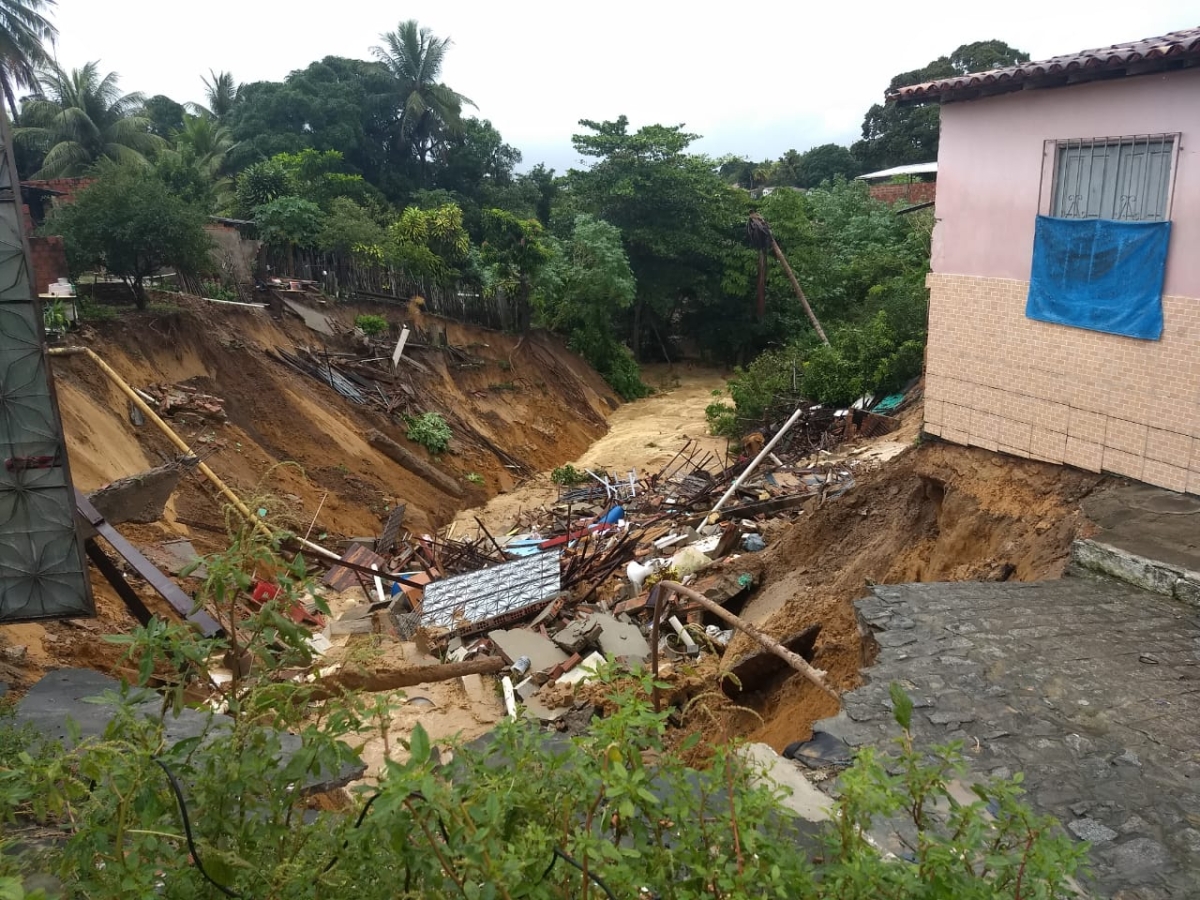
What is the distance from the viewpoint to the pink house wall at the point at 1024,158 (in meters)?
7.33

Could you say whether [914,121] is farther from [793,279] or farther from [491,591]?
[491,591]

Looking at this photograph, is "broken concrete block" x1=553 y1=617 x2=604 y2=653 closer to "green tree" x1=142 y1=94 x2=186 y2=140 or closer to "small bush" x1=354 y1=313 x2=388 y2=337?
"small bush" x1=354 y1=313 x2=388 y2=337

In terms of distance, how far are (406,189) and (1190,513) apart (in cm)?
2901

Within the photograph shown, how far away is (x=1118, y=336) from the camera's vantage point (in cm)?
797

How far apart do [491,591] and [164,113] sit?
35987 mm

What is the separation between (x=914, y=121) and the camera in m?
A: 44.3

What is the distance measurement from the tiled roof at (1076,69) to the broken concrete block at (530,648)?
22.7ft

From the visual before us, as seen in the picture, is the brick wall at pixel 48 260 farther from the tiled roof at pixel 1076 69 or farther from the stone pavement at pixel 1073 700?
the stone pavement at pixel 1073 700

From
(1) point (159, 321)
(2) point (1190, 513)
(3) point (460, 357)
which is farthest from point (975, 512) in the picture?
(3) point (460, 357)

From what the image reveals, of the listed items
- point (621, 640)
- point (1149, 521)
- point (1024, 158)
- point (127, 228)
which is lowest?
point (621, 640)

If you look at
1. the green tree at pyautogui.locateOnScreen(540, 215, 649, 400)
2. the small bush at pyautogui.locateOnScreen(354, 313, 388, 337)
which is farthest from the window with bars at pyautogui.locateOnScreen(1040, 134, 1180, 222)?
the green tree at pyautogui.locateOnScreen(540, 215, 649, 400)

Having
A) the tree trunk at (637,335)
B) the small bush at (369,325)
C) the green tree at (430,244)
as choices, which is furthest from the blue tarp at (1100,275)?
the tree trunk at (637,335)

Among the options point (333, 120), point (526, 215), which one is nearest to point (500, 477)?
point (526, 215)

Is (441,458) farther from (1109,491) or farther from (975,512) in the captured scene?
(1109,491)
